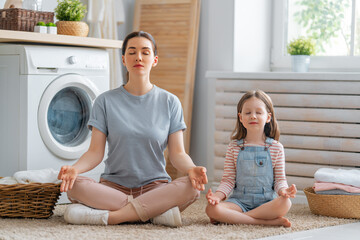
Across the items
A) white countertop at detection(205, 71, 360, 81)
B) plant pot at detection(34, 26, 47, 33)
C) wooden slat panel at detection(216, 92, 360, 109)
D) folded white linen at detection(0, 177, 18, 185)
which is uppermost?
plant pot at detection(34, 26, 47, 33)

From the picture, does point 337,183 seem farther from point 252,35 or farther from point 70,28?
point 70,28

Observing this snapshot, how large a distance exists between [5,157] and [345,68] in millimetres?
2038

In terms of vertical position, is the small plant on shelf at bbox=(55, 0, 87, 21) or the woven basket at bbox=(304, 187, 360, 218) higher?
the small plant on shelf at bbox=(55, 0, 87, 21)

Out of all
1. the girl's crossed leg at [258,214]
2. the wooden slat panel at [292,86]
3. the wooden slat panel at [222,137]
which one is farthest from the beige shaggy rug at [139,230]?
the wooden slat panel at [222,137]

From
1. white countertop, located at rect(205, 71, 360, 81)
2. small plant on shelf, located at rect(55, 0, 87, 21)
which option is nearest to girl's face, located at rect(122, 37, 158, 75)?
small plant on shelf, located at rect(55, 0, 87, 21)

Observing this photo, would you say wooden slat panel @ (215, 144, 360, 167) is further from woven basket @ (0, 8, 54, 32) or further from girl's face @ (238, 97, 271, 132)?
woven basket @ (0, 8, 54, 32)

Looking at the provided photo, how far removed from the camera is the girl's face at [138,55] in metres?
2.67

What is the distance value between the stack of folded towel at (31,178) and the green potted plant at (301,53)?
1.64 m

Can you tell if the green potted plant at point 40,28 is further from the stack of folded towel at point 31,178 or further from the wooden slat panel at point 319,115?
the wooden slat panel at point 319,115

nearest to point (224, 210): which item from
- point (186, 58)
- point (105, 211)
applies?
point (105, 211)

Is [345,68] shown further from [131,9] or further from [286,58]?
[131,9]

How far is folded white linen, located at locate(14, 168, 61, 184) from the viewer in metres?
2.72

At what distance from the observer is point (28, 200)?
264 centimetres

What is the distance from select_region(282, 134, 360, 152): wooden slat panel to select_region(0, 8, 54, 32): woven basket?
1498mm
